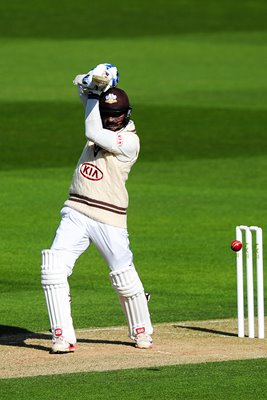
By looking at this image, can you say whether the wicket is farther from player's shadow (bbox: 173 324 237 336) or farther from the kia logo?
the kia logo

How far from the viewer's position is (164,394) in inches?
Result: 410

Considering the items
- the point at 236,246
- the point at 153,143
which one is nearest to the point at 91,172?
the point at 236,246

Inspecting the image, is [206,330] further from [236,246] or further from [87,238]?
[87,238]

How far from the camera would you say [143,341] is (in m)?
12.4

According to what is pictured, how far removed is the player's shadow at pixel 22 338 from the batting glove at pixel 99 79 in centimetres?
222

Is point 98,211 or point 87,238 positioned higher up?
point 98,211

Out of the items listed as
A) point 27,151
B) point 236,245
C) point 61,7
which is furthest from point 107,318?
point 61,7

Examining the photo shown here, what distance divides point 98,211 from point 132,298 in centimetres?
82

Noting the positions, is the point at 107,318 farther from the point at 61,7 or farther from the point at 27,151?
the point at 61,7

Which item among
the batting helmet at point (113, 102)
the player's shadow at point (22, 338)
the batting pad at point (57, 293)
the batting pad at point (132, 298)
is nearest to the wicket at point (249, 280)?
the batting pad at point (132, 298)

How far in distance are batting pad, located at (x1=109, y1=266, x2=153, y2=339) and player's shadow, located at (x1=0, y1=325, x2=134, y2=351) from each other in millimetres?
254

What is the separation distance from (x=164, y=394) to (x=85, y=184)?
2.47 metres

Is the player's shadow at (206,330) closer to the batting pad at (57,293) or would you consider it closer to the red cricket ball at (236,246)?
the red cricket ball at (236,246)

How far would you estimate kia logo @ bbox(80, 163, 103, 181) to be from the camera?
12.2m
